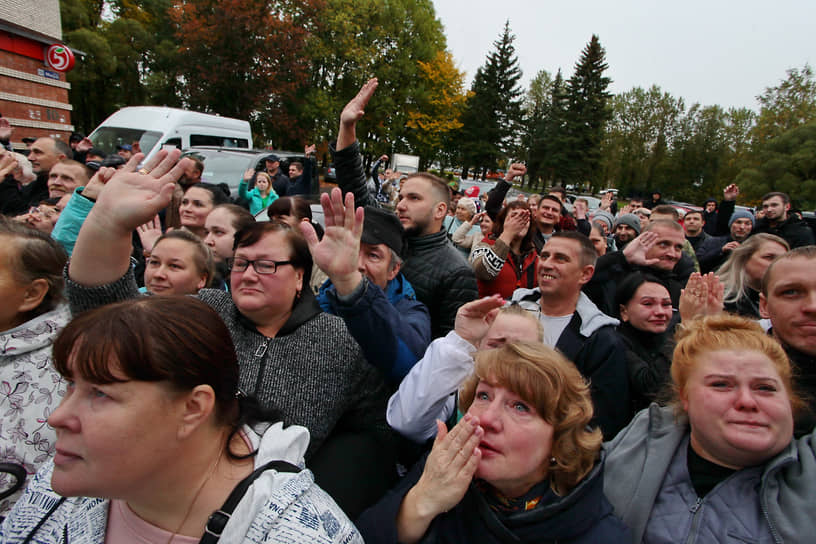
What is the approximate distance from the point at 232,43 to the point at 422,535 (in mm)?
27598

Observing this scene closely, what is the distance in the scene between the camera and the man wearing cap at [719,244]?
607cm

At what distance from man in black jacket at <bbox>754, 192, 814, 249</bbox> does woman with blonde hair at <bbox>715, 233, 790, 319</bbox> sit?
3225 mm

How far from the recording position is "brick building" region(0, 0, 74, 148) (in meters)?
13.4

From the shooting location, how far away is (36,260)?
1751 millimetres

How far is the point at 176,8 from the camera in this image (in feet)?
76.3

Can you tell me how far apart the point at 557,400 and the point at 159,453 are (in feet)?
3.95

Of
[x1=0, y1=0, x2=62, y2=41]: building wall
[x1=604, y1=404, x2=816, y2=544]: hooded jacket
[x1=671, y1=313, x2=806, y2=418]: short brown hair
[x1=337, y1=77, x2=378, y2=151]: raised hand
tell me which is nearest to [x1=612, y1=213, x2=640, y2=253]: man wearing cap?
[x1=337, y1=77, x2=378, y2=151]: raised hand

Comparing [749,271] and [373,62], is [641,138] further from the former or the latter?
[749,271]

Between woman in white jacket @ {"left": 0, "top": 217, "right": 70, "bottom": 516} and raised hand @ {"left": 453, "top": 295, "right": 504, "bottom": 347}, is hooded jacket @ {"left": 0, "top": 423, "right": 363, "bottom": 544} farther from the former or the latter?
raised hand @ {"left": 453, "top": 295, "right": 504, "bottom": 347}

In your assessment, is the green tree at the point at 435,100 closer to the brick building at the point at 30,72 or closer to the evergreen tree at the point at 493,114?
the evergreen tree at the point at 493,114

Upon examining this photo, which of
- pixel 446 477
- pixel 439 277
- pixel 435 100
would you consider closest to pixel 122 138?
pixel 439 277

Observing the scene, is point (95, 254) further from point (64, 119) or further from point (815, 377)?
point (64, 119)

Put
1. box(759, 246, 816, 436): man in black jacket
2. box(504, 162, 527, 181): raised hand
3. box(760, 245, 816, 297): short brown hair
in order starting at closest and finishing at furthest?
box(759, 246, 816, 436): man in black jacket, box(760, 245, 816, 297): short brown hair, box(504, 162, 527, 181): raised hand

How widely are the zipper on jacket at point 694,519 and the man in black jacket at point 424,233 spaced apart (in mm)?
1685
